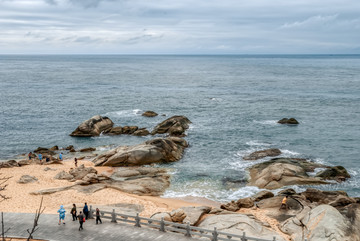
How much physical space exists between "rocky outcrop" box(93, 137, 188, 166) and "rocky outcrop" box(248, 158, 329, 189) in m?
11.3

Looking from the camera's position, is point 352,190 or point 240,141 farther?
point 240,141

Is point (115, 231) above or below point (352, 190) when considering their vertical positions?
above

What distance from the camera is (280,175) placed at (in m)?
37.6

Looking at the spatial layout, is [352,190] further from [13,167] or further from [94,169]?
[13,167]

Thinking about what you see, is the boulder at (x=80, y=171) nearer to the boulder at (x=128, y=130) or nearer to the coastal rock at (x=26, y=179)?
the coastal rock at (x=26, y=179)

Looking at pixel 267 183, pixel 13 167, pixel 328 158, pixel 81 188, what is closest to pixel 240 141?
pixel 328 158

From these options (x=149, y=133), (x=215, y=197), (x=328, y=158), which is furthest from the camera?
(x=149, y=133)

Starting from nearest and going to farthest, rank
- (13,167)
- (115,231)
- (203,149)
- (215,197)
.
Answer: (115,231) < (215,197) < (13,167) < (203,149)

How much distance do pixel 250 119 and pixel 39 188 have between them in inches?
1761

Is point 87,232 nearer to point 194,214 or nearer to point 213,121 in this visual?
point 194,214

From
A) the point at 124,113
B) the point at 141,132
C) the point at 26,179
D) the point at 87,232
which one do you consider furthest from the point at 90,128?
the point at 87,232

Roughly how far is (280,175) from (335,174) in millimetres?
7186

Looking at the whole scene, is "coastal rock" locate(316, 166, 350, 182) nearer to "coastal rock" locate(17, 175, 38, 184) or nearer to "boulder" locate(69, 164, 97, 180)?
"boulder" locate(69, 164, 97, 180)

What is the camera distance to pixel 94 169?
41.0 meters
